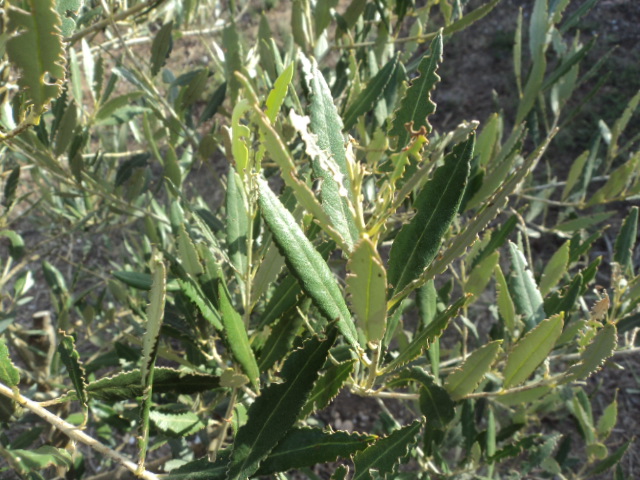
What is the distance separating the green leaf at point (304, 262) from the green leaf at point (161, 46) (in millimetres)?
755

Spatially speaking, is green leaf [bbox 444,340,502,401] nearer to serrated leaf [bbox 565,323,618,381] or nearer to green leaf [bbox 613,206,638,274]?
serrated leaf [bbox 565,323,618,381]

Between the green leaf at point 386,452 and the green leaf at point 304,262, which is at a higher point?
the green leaf at point 304,262

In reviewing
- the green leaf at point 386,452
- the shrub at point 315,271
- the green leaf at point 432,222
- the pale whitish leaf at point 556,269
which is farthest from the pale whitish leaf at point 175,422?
the pale whitish leaf at point 556,269

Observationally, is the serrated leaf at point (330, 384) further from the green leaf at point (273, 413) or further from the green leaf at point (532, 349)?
the green leaf at point (532, 349)

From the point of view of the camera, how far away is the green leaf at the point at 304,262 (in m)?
0.45

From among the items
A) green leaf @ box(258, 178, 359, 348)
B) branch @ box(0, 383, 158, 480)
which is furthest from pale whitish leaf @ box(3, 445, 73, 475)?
green leaf @ box(258, 178, 359, 348)

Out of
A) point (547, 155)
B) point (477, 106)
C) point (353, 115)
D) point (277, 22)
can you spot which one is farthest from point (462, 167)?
point (277, 22)

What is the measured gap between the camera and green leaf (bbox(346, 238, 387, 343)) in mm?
402

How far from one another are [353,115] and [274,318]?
1.21ft

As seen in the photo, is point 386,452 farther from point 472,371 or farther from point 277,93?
point 277,93

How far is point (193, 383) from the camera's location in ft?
1.99

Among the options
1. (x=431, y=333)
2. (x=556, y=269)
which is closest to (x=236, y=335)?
(x=431, y=333)

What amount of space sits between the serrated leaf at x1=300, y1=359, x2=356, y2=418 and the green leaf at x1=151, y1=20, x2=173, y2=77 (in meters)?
0.77

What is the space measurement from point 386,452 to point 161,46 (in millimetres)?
865
